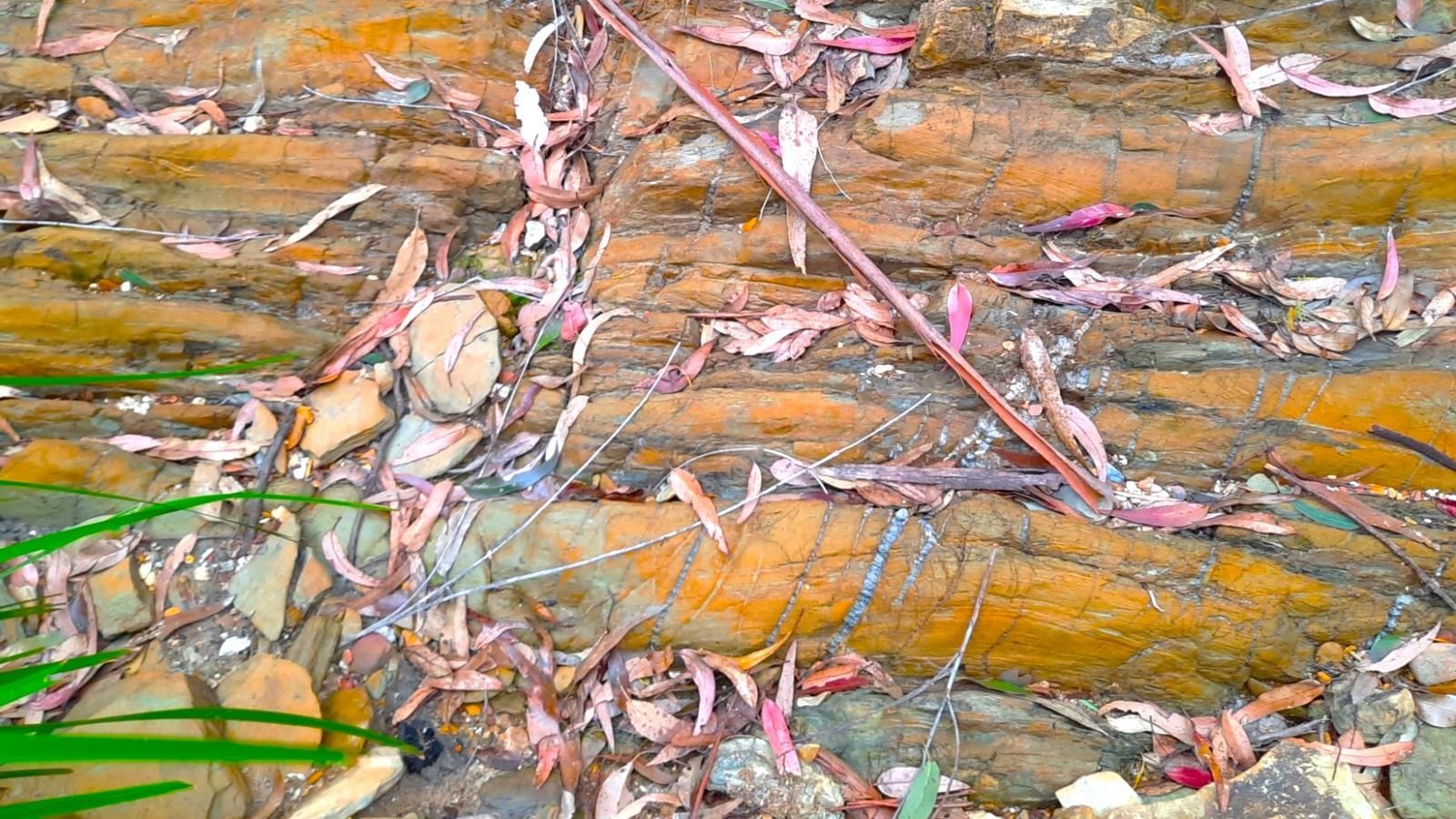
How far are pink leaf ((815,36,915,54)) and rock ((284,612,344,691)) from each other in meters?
2.54

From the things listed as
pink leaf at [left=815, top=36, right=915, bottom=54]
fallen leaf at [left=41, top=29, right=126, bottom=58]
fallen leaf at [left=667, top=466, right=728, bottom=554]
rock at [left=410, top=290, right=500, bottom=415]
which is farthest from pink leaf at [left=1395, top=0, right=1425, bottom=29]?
fallen leaf at [left=41, top=29, right=126, bottom=58]

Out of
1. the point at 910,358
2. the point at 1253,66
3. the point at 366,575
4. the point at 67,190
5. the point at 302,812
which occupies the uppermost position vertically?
the point at 1253,66

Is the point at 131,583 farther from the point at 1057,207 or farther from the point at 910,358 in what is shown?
the point at 1057,207

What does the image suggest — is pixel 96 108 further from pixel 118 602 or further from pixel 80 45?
pixel 118 602

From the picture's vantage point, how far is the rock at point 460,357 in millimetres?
2885

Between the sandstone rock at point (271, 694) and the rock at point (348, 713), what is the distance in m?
0.05

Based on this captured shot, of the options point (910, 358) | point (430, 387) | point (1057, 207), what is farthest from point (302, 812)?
point (1057, 207)

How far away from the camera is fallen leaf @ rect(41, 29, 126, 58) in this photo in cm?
318

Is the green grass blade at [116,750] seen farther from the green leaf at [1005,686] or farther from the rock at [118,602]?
the green leaf at [1005,686]

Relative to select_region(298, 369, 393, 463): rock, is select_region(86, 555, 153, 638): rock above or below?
below

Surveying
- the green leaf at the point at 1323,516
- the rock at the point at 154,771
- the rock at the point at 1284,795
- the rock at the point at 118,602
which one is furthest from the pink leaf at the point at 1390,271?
the rock at the point at 118,602

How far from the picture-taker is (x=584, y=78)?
3324mm

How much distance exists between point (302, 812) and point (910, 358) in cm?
219

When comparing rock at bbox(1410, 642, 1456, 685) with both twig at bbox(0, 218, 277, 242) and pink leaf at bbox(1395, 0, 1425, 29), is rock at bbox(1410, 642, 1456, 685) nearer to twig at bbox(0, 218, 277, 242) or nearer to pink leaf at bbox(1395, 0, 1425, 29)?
pink leaf at bbox(1395, 0, 1425, 29)
